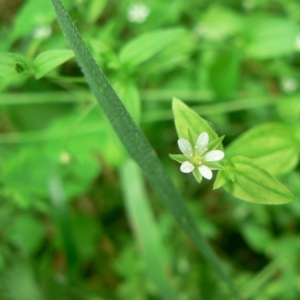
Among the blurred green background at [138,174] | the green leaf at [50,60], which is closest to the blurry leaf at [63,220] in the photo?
the blurred green background at [138,174]

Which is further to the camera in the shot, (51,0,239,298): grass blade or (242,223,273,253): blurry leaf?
(242,223,273,253): blurry leaf

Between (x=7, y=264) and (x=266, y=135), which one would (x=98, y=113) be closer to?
(x=7, y=264)

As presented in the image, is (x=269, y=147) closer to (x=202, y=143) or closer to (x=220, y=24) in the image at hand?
(x=202, y=143)

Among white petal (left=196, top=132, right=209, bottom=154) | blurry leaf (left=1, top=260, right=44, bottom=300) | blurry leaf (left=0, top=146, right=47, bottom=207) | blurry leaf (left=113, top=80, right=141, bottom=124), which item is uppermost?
blurry leaf (left=0, top=146, right=47, bottom=207)

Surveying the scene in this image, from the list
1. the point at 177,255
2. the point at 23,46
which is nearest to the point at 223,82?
the point at 177,255

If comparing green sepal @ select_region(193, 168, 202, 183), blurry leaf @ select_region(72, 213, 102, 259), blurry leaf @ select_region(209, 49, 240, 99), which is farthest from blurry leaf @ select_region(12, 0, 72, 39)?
green sepal @ select_region(193, 168, 202, 183)

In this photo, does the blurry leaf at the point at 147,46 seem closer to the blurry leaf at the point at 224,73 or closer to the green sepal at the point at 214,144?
the green sepal at the point at 214,144

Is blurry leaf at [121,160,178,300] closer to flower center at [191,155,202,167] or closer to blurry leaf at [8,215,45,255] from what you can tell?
blurry leaf at [8,215,45,255]
